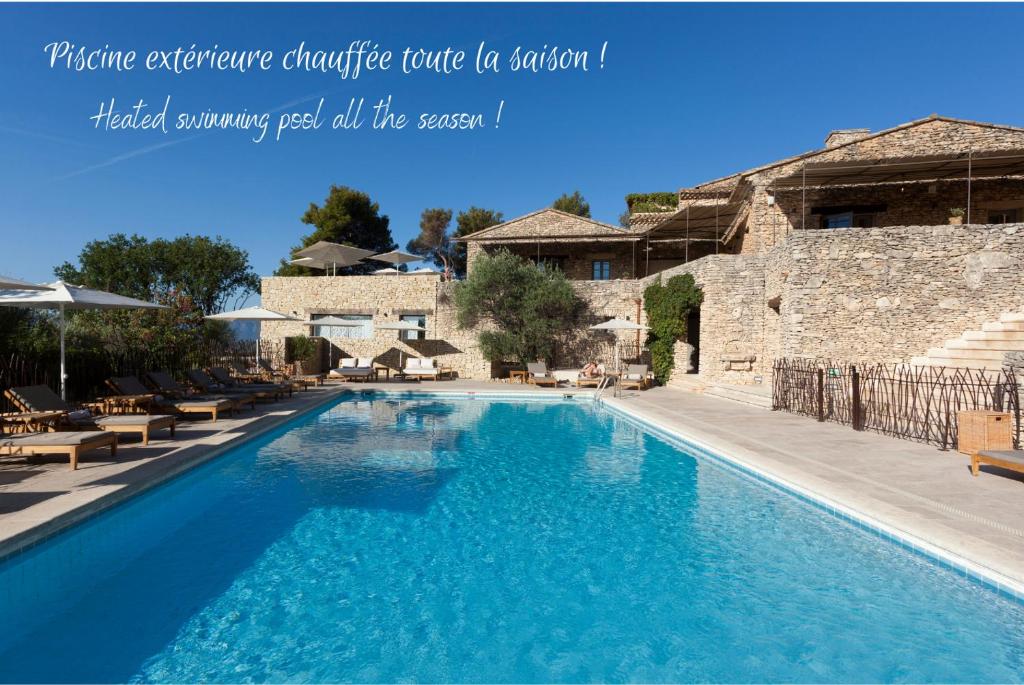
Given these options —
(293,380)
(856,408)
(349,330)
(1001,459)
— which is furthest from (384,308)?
(1001,459)

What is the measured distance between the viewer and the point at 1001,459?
5371 millimetres

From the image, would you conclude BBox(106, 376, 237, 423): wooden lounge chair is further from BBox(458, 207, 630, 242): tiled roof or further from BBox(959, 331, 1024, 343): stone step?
BBox(959, 331, 1024, 343): stone step

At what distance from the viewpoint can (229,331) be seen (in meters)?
21.7

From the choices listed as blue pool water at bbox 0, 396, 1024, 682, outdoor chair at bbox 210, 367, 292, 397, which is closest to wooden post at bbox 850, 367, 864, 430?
blue pool water at bbox 0, 396, 1024, 682

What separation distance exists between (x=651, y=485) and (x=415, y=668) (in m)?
4.20

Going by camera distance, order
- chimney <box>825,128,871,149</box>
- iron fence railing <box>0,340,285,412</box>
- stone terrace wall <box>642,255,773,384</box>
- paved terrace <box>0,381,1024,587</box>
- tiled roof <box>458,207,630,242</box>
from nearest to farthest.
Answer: paved terrace <box>0,381,1024,587</box>
iron fence railing <box>0,340,285,412</box>
stone terrace wall <box>642,255,773,384</box>
chimney <box>825,128,871,149</box>
tiled roof <box>458,207,630,242</box>

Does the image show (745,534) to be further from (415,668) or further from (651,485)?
(415,668)

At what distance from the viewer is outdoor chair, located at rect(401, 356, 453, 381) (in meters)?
18.3

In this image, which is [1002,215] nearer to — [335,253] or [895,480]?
[895,480]

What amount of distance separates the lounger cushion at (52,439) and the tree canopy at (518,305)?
45.2ft

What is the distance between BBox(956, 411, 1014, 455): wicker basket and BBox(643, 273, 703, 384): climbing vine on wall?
9731mm

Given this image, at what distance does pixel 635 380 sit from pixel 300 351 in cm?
1183

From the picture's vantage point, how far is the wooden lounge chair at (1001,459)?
5.22 meters

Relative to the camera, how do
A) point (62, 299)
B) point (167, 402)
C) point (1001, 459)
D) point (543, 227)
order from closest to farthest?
point (1001, 459) → point (62, 299) → point (167, 402) → point (543, 227)
